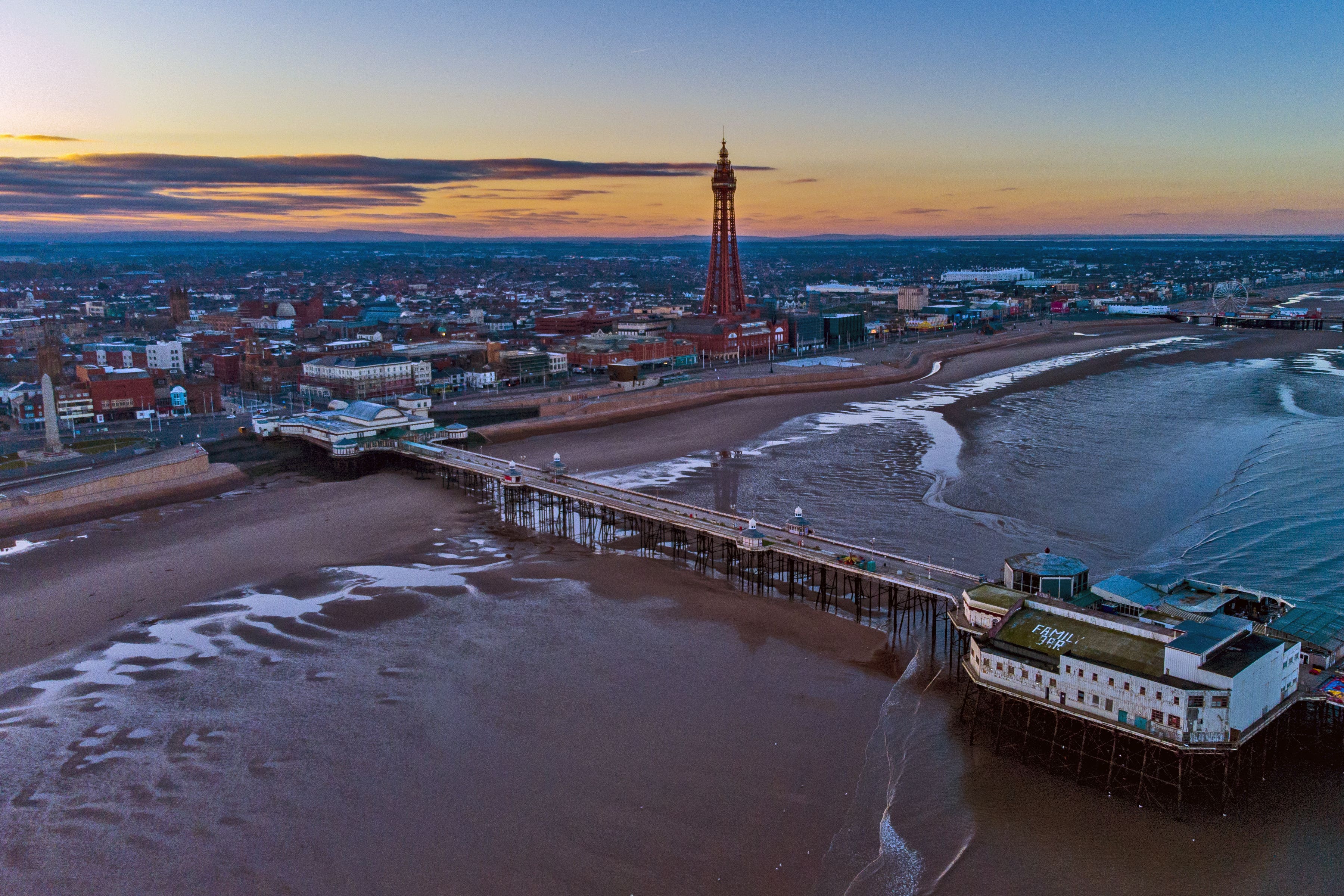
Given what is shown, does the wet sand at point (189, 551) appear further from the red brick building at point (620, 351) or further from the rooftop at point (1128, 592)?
the red brick building at point (620, 351)

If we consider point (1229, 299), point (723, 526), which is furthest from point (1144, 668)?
point (1229, 299)

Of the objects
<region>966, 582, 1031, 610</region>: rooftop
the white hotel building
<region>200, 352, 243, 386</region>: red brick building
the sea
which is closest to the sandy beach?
the sea

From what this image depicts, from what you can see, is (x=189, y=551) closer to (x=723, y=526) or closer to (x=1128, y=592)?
(x=723, y=526)

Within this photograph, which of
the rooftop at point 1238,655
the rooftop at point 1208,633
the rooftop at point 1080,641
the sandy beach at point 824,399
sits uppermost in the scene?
the rooftop at point 1208,633

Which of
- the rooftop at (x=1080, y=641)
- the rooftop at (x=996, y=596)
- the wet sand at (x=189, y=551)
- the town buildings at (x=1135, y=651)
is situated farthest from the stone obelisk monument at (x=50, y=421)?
the rooftop at (x=1080, y=641)

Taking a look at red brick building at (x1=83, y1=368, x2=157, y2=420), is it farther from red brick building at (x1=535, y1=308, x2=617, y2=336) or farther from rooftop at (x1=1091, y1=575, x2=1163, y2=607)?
rooftop at (x1=1091, y1=575, x2=1163, y2=607)

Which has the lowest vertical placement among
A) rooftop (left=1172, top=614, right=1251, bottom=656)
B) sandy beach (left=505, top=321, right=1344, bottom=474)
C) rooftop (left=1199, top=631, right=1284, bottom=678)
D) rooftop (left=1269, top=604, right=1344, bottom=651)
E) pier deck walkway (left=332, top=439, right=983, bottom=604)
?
sandy beach (left=505, top=321, right=1344, bottom=474)

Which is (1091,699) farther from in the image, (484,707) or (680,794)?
(484,707)
